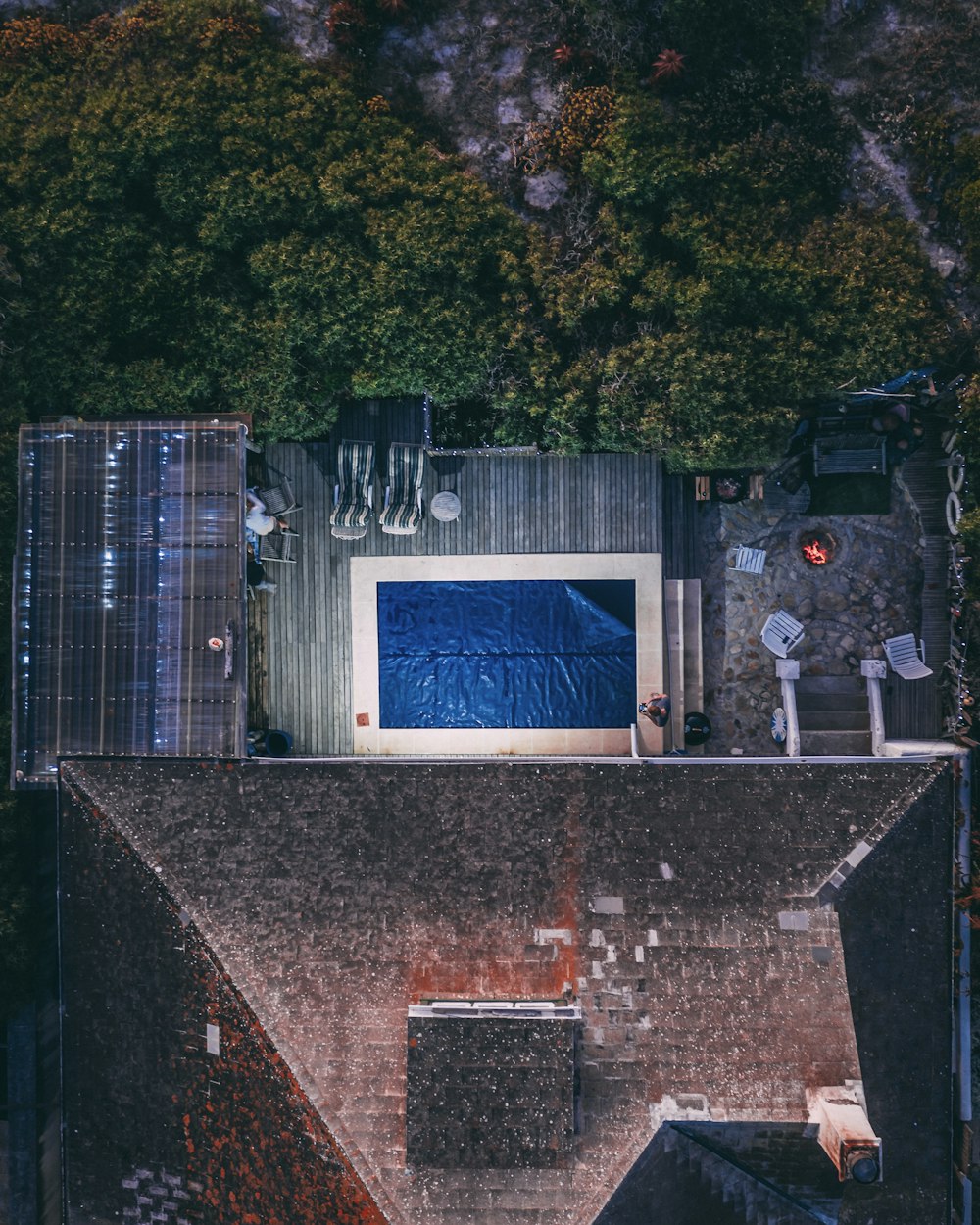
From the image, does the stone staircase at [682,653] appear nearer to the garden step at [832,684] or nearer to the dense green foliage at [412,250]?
the garden step at [832,684]

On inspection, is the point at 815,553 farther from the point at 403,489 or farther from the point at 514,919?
the point at 514,919

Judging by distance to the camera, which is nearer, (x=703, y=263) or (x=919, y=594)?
(x=703, y=263)

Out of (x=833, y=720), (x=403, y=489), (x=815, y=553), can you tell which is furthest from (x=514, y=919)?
(x=815, y=553)

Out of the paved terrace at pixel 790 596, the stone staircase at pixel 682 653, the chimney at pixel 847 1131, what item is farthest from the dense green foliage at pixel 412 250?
the chimney at pixel 847 1131

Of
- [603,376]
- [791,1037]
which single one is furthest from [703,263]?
[791,1037]

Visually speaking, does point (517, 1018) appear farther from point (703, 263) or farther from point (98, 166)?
point (98, 166)

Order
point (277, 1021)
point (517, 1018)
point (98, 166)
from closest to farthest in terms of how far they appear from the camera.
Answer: point (517, 1018)
point (277, 1021)
point (98, 166)
